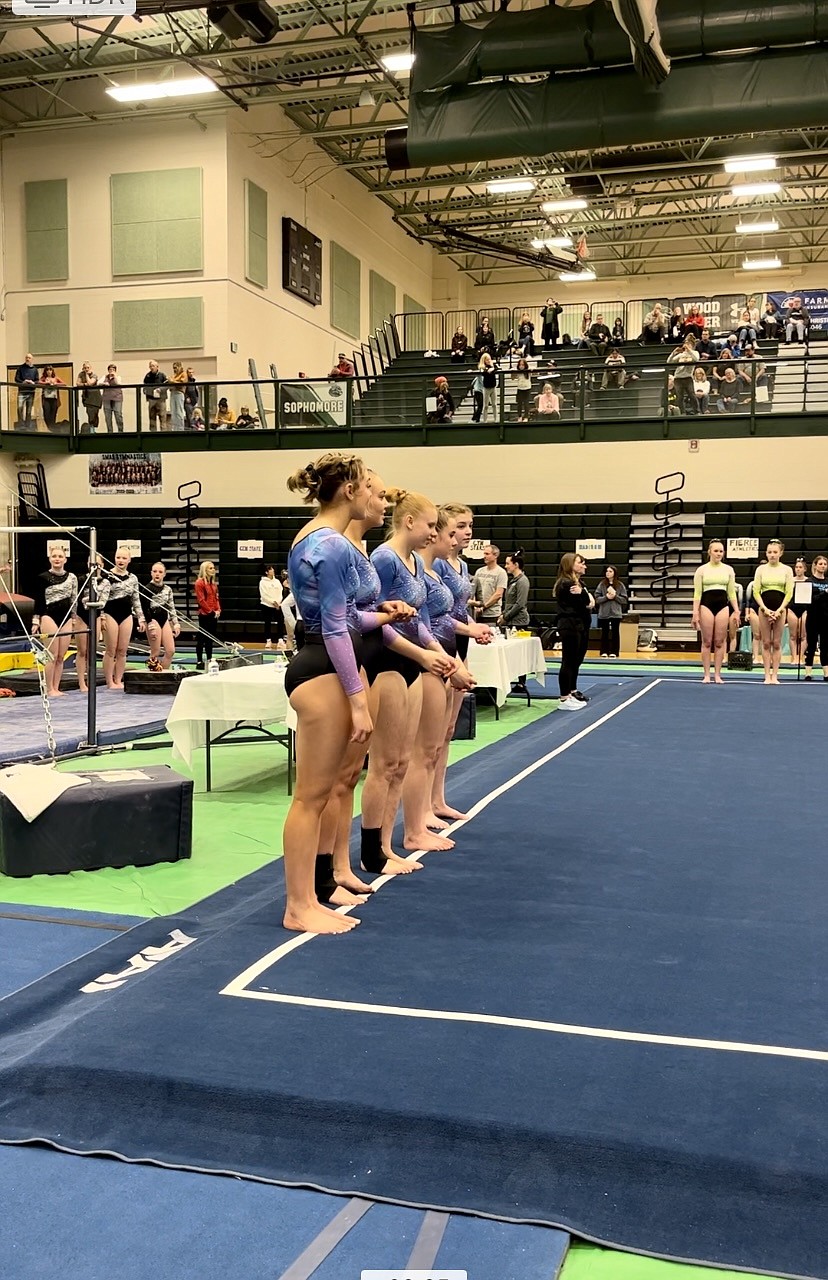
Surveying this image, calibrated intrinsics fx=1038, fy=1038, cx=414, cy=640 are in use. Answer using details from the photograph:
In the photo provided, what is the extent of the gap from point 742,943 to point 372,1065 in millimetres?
1445

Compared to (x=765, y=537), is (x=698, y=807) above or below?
below

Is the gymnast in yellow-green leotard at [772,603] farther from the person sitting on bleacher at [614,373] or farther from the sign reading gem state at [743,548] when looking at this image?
the person sitting on bleacher at [614,373]

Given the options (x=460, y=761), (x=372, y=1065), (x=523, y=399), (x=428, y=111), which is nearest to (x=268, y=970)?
(x=372, y=1065)

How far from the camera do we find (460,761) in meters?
6.92

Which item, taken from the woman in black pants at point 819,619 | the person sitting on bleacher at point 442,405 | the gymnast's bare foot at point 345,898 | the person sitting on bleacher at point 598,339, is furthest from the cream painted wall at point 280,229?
the gymnast's bare foot at point 345,898

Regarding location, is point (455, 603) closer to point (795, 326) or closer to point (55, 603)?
point (55, 603)

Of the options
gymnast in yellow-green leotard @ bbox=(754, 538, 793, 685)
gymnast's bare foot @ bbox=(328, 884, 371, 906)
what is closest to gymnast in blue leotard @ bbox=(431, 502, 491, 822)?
gymnast's bare foot @ bbox=(328, 884, 371, 906)

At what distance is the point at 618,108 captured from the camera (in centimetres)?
1038

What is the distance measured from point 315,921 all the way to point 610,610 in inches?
474

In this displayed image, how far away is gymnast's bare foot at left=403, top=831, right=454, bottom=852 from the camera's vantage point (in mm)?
4430

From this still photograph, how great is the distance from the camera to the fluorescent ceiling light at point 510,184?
785 inches

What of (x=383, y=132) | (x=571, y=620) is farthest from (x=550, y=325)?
(x=571, y=620)

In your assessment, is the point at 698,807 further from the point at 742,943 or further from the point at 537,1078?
the point at 537,1078

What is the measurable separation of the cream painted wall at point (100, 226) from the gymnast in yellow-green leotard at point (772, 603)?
1153 cm
